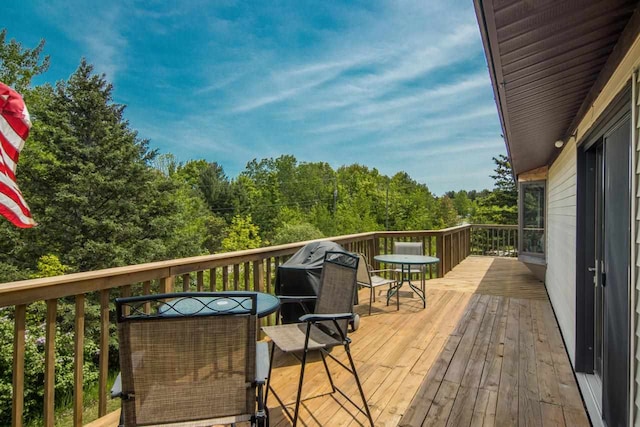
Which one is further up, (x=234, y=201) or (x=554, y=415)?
(x=234, y=201)

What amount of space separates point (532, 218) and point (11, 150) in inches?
315

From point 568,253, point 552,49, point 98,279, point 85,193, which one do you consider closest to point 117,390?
point 98,279

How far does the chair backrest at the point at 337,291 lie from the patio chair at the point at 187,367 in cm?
90

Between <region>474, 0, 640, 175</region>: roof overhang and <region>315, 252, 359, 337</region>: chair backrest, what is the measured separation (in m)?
1.53

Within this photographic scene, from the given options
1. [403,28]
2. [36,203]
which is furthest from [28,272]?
[403,28]

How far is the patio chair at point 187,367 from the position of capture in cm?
137

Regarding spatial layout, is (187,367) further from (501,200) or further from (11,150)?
(501,200)

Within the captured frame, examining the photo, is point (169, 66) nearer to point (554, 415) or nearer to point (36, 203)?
point (36, 203)

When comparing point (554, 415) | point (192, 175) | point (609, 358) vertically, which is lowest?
point (554, 415)

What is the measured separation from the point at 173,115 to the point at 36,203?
76.4 feet

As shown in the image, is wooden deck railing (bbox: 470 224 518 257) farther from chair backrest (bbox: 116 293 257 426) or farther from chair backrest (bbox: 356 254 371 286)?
chair backrest (bbox: 116 293 257 426)

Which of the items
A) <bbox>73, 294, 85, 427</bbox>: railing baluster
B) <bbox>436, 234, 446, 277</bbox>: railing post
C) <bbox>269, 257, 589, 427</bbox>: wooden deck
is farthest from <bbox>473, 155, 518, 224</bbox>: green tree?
<bbox>73, 294, 85, 427</bbox>: railing baluster

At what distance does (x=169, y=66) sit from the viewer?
27.8 meters

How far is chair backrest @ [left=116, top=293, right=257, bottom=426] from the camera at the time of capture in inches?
53.9
